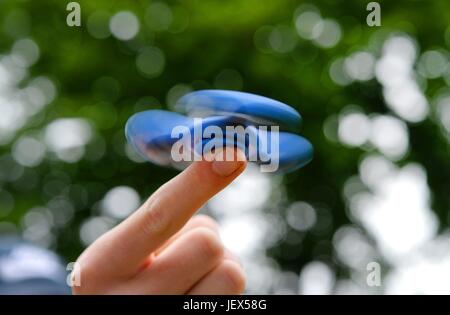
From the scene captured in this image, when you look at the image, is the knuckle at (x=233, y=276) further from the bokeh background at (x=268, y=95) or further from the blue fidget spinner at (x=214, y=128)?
the bokeh background at (x=268, y=95)

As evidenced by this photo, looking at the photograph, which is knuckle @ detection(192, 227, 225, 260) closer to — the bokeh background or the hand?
the hand

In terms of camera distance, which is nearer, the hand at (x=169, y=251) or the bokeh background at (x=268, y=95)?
the hand at (x=169, y=251)

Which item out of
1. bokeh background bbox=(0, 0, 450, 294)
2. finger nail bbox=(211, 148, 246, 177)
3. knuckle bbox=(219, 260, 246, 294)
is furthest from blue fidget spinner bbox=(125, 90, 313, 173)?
bokeh background bbox=(0, 0, 450, 294)

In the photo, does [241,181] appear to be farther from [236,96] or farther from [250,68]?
[236,96]

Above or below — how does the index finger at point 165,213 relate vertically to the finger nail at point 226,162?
below

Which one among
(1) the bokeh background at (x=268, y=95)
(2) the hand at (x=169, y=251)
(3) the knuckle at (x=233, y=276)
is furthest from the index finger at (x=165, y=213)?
(1) the bokeh background at (x=268, y=95)

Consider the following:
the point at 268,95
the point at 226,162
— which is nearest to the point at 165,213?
the point at 226,162
